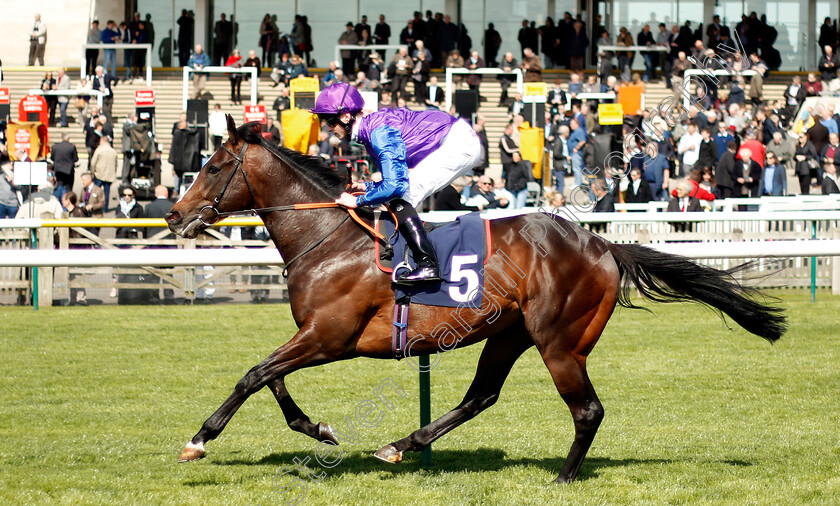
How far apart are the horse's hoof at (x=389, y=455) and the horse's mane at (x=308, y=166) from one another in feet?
4.26

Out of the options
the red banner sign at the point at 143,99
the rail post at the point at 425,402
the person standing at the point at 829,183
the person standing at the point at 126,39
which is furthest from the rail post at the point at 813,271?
the person standing at the point at 126,39

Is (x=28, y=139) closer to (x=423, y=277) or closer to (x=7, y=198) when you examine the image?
(x=7, y=198)

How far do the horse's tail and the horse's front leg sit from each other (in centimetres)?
162

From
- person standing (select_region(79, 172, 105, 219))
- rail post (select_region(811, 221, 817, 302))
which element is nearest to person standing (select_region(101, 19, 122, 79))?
person standing (select_region(79, 172, 105, 219))

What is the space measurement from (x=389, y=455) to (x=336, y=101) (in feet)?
5.67

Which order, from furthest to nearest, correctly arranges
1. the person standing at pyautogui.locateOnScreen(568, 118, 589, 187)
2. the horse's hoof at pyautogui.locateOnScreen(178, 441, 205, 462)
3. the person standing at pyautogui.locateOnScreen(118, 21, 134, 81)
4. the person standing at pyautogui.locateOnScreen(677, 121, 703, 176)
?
the person standing at pyautogui.locateOnScreen(118, 21, 134, 81) < the person standing at pyautogui.locateOnScreen(568, 118, 589, 187) < the person standing at pyautogui.locateOnScreen(677, 121, 703, 176) < the horse's hoof at pyautogui.locateOnScreen(178, 441, 205, 462)

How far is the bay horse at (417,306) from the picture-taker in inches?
193

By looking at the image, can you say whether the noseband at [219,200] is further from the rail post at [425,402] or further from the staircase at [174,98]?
the staircase at [174,98]

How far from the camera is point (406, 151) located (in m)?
5.17

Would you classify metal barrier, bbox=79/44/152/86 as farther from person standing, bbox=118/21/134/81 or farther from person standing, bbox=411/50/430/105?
person standing, bbox=411/50/430/105

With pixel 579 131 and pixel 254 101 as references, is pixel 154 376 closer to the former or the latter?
pixel 579 131

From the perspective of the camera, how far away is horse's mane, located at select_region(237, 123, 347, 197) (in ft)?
17.1

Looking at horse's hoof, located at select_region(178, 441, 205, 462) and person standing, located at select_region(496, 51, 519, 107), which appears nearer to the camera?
horse's hoof, located at select_region(178, 441, 205, 462)

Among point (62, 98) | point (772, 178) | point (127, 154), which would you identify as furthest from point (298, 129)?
point (772, 178)
